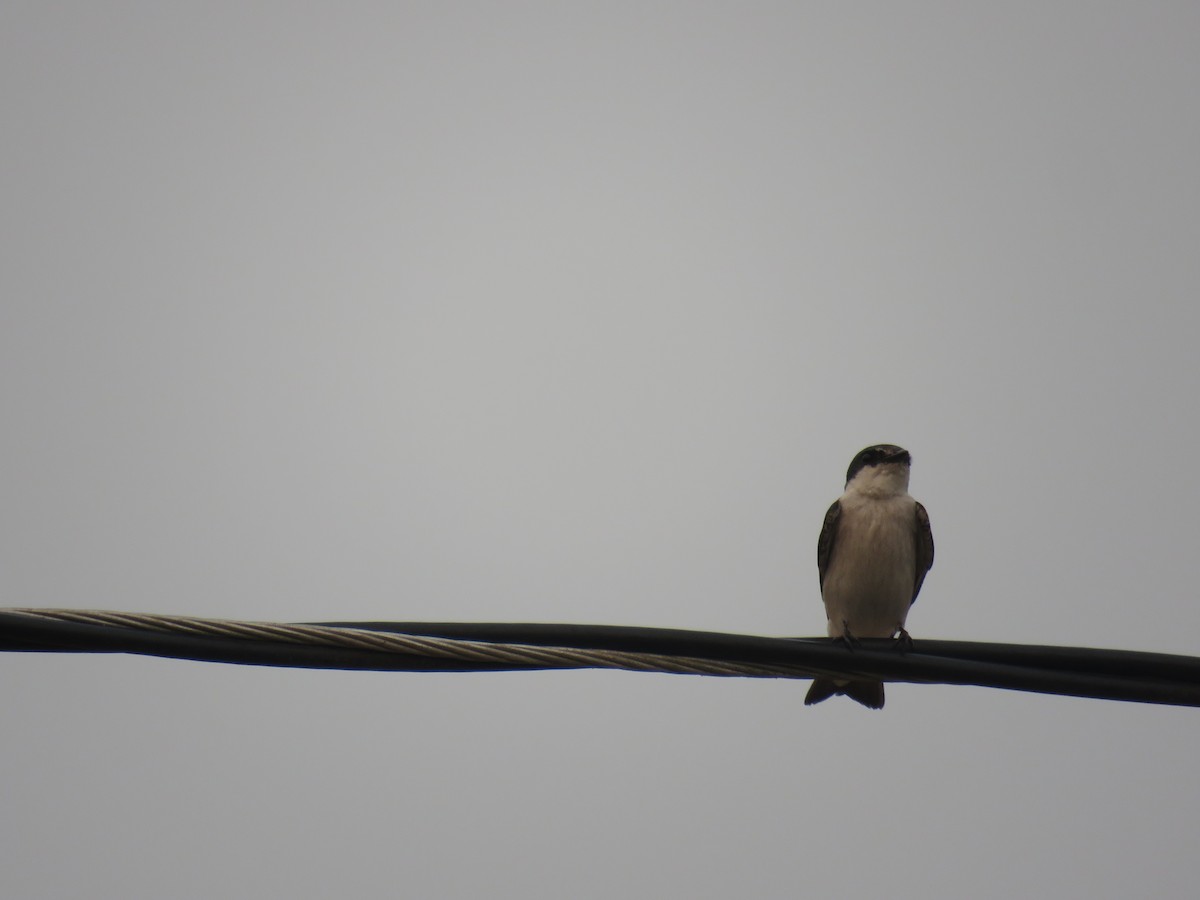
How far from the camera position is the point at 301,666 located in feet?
10.9

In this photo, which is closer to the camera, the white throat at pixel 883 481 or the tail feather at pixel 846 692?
the tail feather at pixel 846 692

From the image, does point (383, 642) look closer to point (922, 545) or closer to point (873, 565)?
point (873, 565)

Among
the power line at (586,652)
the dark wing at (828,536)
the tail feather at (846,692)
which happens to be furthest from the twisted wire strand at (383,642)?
the dark wing at (828,536)

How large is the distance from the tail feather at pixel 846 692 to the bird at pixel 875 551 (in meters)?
0.03

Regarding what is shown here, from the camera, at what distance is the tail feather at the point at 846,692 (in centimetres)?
657

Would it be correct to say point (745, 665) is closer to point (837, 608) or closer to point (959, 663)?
point (959, 663)

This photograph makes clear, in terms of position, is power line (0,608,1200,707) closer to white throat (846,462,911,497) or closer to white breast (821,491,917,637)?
white breast (821,491,917,637)

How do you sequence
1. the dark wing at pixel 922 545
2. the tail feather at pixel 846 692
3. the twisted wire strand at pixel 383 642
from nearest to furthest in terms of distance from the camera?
the twisted wire strand at pixel 383 642 < the tail feather at pixel 846 692 < the dark wing at pixel 922 545

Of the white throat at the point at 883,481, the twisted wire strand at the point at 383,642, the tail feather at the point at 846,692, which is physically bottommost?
the twisted wire strand at the point at 383,642

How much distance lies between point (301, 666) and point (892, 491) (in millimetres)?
5164

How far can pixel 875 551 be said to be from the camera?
7.31 metres

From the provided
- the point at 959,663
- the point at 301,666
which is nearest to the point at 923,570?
the point at 959,663

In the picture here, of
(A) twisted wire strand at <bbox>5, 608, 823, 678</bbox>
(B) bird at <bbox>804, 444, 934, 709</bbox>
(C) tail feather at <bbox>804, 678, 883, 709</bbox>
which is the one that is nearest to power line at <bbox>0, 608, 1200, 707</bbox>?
(A) twisted wire strand at <bbox>5, 608, 823, 678</bbox>

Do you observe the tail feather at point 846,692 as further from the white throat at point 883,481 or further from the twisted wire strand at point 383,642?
the twisted wire strand at point 383,642
